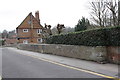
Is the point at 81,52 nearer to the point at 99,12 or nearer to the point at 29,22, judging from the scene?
the point at 99,12

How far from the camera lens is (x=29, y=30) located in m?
50.2

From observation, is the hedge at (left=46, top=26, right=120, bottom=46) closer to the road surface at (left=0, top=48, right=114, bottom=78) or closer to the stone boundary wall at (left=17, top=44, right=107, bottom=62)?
the stone boundary wall at (left=17, top=44, right=107, bottom=62)

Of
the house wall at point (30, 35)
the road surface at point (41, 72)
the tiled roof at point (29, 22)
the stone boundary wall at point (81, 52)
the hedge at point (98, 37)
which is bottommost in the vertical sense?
the road surface at point (41, 72)

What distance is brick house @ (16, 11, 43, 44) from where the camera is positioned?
160ft

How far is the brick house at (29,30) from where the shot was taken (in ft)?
160

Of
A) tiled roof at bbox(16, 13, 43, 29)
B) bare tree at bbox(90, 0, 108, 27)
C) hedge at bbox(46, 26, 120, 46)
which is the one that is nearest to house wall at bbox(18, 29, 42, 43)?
tiled roof at bbox(16, 13, 43, 29)

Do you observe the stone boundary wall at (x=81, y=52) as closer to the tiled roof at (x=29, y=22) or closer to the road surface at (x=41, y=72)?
the road surface at (x=41, y=72)

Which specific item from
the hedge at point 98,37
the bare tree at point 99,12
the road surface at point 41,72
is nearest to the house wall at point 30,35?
the bare tree at point 99,12

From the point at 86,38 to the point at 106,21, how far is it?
1950cm

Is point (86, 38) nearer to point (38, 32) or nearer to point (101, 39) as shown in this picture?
point (101, 39)

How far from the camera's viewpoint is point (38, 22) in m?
51.4

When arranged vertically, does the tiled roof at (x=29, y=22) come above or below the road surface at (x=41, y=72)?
above

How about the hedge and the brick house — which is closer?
the hedge

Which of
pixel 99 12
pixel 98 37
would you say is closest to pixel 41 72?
pixel 98 37
